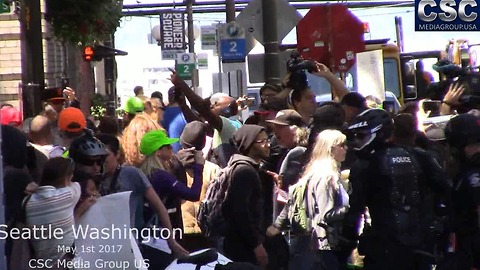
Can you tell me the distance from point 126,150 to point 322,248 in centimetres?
171

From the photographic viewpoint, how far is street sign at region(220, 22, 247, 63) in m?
19.1

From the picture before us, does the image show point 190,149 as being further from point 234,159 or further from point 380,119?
point 380,119

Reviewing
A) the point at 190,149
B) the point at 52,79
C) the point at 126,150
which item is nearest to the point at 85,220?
the point at 126,150

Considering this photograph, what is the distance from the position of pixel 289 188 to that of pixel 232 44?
10.3 m

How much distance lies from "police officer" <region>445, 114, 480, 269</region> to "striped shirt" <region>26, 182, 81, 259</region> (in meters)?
2.64

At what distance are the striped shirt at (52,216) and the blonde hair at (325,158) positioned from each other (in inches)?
91.8

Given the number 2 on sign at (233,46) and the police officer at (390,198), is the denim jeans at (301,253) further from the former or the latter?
the number 2 on sign at (233,46)

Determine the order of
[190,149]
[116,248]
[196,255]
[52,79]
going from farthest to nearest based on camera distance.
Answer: [52,79]
[190,149]
[116,248]
[196,255]

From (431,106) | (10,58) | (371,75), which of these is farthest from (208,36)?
(431,106)

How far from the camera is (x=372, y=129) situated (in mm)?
8289

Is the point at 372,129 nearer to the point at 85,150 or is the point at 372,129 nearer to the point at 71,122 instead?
the point at 85,150

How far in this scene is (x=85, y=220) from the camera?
7242mm

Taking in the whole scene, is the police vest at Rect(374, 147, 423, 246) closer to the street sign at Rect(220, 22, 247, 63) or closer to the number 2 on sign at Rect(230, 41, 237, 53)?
the street sign at Rect(220, 22, 247, 63)

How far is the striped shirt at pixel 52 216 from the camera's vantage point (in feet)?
23.3
